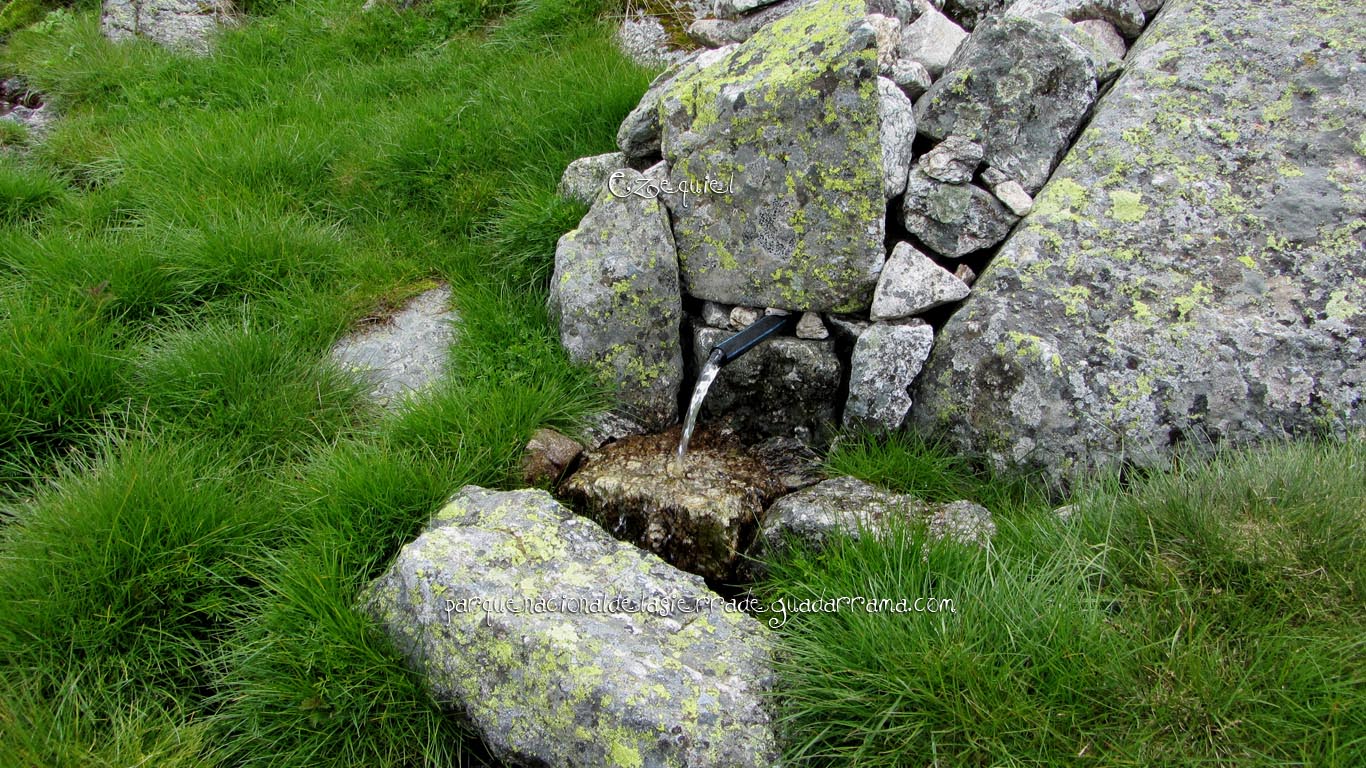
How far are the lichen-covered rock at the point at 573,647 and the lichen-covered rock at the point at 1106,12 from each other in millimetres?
→ 4278

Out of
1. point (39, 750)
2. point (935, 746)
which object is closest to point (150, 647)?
point (39, 750)

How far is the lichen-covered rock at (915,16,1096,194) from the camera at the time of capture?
15.8 feet

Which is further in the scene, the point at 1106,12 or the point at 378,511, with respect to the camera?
the point at 1106,12

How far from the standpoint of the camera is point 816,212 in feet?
15.5

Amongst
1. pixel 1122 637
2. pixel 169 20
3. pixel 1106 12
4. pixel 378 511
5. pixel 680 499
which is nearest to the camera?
pixel 1122 637

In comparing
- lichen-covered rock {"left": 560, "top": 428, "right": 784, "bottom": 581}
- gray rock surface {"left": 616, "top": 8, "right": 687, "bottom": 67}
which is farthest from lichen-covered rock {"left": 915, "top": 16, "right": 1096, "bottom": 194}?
gray rock surface {"left": 616, "top": 8, "right": 687, "bottom": 67}

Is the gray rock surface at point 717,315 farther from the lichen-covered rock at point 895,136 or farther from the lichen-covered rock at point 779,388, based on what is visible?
the lichen-covered rock at point 895,136

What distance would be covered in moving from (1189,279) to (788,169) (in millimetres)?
2053

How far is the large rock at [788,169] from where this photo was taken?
4625 millimetres

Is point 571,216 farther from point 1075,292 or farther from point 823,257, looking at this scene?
point 1075,292

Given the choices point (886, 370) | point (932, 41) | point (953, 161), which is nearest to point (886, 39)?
point (932, 41)

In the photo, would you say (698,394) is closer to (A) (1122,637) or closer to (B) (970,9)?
(A) (1122,637)

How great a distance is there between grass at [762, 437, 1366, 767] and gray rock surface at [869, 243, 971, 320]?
4.32 ft

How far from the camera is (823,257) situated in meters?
4.72
